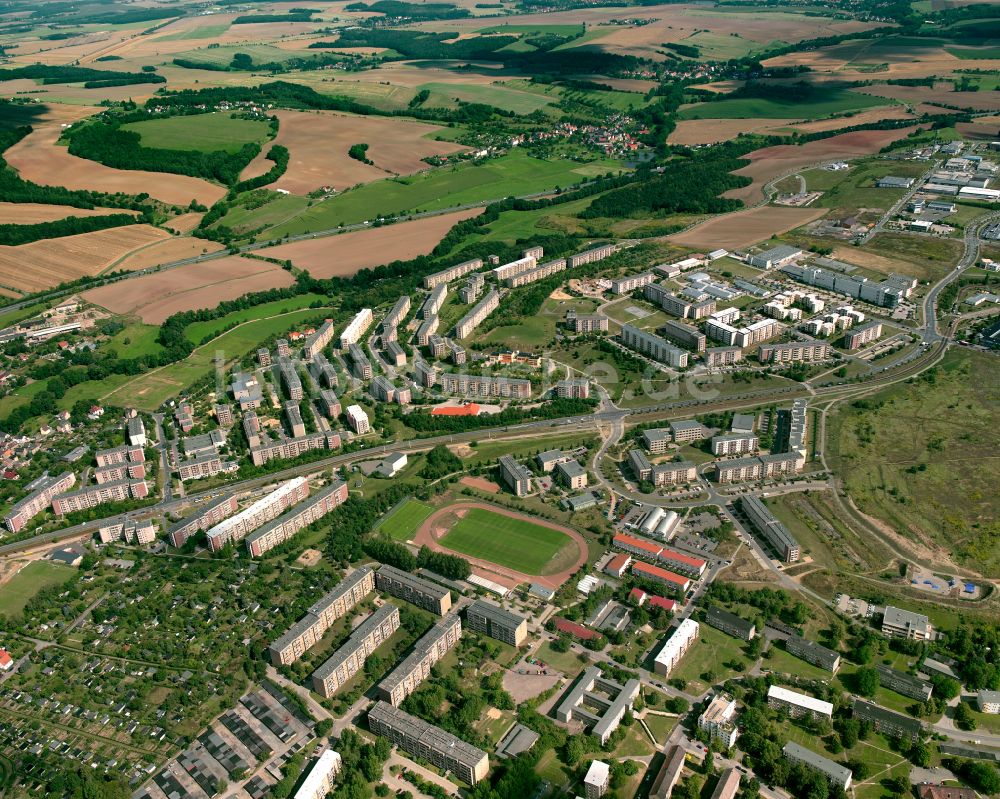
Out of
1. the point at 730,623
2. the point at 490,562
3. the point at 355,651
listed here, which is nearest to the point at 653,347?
the point at 490,562

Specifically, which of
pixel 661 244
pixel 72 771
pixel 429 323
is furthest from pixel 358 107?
pixel 72 771

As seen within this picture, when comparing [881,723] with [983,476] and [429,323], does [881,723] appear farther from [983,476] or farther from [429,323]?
[429,323]

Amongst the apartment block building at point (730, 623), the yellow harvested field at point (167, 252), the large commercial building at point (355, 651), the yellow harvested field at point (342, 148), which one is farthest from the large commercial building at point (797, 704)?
the yellow harvested field at point (342, 148)

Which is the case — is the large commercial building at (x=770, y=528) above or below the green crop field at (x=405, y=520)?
above

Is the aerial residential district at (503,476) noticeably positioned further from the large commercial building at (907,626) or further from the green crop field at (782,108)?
the green crop field at (782,108)

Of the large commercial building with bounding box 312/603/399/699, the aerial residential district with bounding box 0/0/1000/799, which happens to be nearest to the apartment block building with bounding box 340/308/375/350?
the aerial residential district with bounding box 0/0/1000/799

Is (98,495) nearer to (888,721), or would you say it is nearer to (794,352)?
(888,721)

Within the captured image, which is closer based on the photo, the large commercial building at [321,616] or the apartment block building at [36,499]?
the large commercial building at [321,616]
